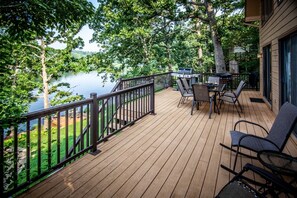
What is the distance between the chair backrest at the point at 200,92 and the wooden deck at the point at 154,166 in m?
1.03

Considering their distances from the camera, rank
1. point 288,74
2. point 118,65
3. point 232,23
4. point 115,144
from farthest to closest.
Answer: point 118,65, point 232,23, point 288,74, point 115,144

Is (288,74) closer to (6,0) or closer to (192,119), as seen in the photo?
(192,119)

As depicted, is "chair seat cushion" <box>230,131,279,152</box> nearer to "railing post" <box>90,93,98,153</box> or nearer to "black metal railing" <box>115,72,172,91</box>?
"railing post" <box>90,93,98,153</box>

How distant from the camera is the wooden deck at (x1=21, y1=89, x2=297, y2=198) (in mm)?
2201

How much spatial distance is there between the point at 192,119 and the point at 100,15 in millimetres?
10932

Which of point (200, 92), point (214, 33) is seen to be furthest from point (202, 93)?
point (214, 33)

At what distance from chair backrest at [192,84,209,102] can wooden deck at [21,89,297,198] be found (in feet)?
3.40

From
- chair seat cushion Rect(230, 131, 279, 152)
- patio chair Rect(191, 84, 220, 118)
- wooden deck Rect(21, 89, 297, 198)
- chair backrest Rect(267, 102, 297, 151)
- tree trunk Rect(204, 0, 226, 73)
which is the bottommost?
wooden deck Rect(21, 89, 297, 198)

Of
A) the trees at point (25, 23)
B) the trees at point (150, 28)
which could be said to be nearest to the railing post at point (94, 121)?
the trees at point (25, 23)

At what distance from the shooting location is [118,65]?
46.0 ft

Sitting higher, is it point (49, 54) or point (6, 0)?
Result: point (49, 54)

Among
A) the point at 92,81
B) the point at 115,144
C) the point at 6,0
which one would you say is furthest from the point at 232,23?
the point at 92,81

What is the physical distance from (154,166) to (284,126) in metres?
1.80

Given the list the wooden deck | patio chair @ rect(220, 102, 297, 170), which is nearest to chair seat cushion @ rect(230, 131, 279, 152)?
patio chair @ rect(220, 102, 297, 170)
